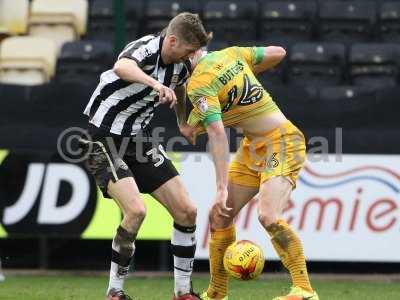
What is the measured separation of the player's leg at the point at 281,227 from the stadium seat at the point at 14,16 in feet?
24.8

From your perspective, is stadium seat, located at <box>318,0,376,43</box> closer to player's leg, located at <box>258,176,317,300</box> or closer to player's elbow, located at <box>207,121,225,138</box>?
player's leg, located at <box>258,176,317,300</box>

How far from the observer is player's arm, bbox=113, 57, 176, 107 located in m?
6.81

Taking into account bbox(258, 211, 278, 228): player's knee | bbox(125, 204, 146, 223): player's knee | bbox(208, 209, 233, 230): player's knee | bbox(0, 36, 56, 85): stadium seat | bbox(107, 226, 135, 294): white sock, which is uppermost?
bbox(258, 211, 278, 228): player's knee

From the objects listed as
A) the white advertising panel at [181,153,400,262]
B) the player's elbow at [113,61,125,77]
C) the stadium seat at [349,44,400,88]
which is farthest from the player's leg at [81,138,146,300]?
the stadium seat at [349,44,400,88]

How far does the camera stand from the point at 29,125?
1067cm

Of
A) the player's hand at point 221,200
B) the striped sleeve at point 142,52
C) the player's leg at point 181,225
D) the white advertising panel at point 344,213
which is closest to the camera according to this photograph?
the player's hand at point 221,200

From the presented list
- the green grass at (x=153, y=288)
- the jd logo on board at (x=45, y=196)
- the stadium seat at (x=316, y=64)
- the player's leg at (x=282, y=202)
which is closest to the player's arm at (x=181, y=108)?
the player's leg at (x=282, y=202)

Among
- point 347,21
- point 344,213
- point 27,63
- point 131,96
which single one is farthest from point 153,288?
point 347,21

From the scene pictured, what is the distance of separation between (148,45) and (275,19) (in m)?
6.83

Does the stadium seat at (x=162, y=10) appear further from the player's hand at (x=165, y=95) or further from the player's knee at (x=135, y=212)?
the player's hand at (x=165, y=95)

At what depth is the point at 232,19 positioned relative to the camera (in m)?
14.0

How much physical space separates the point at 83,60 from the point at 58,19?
1.47 meters

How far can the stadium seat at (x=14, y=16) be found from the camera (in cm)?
1418

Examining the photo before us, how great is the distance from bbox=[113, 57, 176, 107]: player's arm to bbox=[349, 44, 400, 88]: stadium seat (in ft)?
19.8
